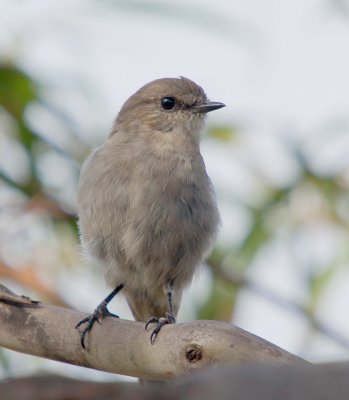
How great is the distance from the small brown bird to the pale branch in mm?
854

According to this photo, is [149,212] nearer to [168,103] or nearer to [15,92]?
[168,103]

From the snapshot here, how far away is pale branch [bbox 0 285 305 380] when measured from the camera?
5.22 feet

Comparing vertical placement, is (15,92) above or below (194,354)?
above

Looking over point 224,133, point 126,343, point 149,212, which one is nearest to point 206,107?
point 224,133

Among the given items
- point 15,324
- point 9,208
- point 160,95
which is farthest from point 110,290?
point 15,324

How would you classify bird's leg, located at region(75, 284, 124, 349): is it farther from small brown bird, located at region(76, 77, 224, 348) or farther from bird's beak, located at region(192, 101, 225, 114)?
bird's beak, located at region(192, 101, 225, 114)

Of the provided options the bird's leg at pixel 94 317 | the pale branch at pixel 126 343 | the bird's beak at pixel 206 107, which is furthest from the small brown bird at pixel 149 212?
the pale branch at pixel 126 343

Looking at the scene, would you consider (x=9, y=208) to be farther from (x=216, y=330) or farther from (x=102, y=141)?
(x=216, y=330)

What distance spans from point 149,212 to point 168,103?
863 millimetres

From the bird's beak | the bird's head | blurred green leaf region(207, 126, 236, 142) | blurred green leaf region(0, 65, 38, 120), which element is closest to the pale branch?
the bird's head

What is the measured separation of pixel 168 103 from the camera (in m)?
3.73

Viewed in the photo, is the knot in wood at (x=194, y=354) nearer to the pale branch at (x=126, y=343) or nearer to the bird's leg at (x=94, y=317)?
the pale branch at (x=126, y=343)

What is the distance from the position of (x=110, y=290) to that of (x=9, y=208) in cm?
66

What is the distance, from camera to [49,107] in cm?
385
